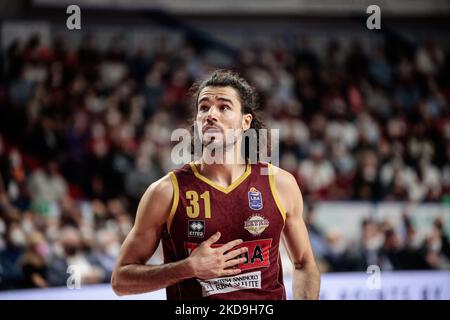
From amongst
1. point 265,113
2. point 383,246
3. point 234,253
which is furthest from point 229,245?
point 265,113

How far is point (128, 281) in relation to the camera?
3.71 metres

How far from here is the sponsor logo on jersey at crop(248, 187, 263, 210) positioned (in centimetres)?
382

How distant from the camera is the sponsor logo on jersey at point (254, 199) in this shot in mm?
3822

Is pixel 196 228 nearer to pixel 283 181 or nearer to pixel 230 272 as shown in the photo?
pixel 230 272

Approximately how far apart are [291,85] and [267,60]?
32.9 inches

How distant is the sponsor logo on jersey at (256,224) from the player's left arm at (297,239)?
0.18 metres

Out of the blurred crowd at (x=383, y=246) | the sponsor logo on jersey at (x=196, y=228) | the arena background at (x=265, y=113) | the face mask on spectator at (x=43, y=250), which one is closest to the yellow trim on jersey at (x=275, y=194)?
the sponsor logo on jersey at (x=196, y=228)

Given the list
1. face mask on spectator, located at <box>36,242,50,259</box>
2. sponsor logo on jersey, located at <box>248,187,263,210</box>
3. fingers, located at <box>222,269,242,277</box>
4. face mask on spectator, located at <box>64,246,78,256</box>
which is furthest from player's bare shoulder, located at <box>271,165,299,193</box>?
face mask on spectator, located at <box>64,246,78,256</box>

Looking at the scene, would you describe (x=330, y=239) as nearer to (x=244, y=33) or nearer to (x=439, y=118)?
(x=439, y=118)

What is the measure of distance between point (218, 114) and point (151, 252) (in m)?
0.88

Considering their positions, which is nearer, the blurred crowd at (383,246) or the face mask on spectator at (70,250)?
the face mask on spectator at (70,250)

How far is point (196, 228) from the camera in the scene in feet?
12.2

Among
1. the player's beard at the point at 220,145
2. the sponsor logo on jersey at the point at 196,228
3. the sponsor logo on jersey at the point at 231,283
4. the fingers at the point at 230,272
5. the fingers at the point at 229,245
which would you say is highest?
the player's beard at the point at 220,145

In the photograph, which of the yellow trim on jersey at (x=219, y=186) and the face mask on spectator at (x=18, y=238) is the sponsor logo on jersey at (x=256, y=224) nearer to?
the yellow trim on jersey at (x=219, y=186)
